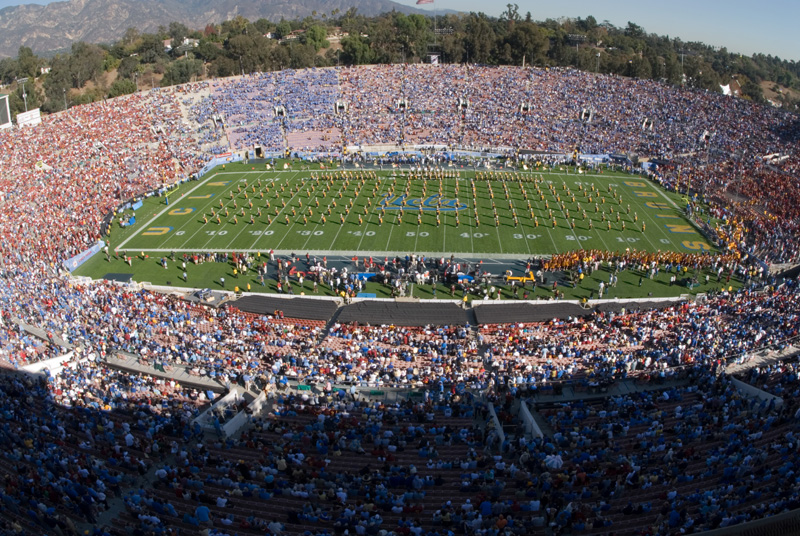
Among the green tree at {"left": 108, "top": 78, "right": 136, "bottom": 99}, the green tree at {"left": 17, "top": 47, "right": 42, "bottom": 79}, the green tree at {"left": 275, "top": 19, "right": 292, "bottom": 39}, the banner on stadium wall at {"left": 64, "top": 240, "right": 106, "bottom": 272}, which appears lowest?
the banner on stadium wall at {"left": 64, "top": 240, "right": 106, "bottom": 272}

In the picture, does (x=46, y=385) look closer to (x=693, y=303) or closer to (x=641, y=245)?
(x=693, y=303)

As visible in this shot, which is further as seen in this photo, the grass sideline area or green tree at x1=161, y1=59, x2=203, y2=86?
green tree at x1=161, y1=59, x2=203, y2=86

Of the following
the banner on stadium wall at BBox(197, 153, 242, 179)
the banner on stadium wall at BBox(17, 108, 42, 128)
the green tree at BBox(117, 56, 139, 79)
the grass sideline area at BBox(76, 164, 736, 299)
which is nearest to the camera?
the grass sideline area at BBox(76, 164, 736, 299)

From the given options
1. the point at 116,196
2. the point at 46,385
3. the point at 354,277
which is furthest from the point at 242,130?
the point at 46,385

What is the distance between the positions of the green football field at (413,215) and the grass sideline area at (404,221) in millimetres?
86

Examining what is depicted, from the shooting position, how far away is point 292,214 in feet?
128

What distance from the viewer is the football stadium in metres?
13.4

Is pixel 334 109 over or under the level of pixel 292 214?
over

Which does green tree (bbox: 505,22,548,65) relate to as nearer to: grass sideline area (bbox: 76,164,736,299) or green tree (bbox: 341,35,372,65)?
green tree (bbox: 341,35,372,65)

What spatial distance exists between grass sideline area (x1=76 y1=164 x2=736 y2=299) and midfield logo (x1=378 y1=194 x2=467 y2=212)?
0.24ft

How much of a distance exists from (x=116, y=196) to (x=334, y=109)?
1014 inches

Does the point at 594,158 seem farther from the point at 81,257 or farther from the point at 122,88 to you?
the point at 122,88

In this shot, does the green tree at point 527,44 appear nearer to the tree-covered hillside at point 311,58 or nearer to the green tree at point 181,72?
the tree-covered hillside at point 311,58

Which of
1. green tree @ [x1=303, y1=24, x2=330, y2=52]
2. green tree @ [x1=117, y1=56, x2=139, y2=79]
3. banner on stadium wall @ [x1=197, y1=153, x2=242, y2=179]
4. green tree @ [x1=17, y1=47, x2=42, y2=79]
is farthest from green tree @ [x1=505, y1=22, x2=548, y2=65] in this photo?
green tree @ [x1=17, y1=47, x2=42, y2=79]
